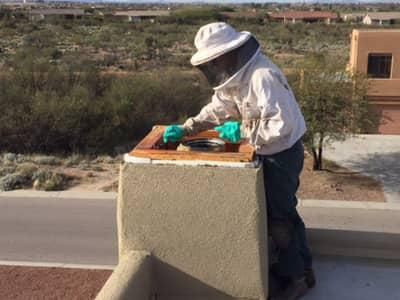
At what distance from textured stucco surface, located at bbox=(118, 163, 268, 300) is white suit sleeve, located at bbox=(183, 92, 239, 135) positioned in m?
0.82

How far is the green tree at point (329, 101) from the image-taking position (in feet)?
43.2

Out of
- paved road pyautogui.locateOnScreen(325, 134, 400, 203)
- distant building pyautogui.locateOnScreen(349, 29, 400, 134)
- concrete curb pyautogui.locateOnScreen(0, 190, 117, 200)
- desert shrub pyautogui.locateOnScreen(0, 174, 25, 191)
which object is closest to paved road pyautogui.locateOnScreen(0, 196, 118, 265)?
concrete curb pyautogui.locateOnScreen(0, 190, 117, 200)

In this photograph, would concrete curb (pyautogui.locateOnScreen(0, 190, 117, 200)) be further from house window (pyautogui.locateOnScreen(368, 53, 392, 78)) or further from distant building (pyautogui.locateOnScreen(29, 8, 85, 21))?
distant building (pyautogui.locateOnScreen(29, 8, 85, 21))

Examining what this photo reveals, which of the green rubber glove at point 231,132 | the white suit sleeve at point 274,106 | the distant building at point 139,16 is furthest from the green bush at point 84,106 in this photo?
the distant building at point 139,16

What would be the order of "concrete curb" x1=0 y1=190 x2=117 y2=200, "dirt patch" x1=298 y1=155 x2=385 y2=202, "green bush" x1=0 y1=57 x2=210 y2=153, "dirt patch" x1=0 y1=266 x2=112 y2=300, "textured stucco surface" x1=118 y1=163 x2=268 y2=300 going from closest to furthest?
"textured stucco surface" x1=118 y1=163 x2=268 y2=300 → "dirt patch" x1=0 y1=266 x2=112 y2=300 → "concrete curb" x1=0 y1=190 x2=117 y2=200 → "dirt patch" x1=298 y1=155 x2=385 y2=202 → "green bush" x1=0 y1=57 x2=210 y2=153

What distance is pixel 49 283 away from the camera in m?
6.12

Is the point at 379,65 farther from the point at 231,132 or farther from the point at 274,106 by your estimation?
the point at 274,106

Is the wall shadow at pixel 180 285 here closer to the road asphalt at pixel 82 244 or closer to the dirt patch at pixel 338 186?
the road asphalt at pixel 82 244

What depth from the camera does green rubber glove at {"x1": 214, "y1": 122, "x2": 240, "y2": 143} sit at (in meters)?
4.23

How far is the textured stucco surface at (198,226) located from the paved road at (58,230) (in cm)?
311

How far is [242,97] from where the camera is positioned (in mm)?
4039

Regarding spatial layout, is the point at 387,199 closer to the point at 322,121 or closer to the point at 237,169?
the point at 322,121

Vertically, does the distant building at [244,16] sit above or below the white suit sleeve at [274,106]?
below

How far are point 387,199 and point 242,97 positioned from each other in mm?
8597
